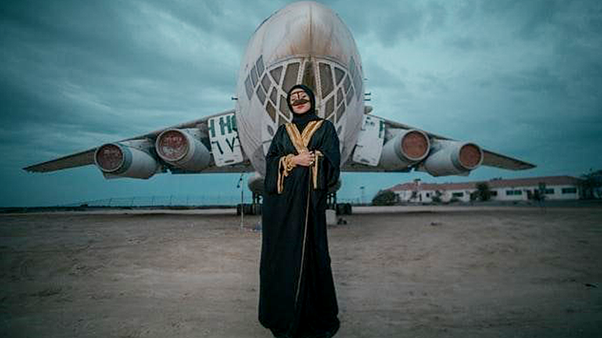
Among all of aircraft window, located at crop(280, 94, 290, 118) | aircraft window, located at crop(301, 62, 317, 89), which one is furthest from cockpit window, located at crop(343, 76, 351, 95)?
aircraft window, located at crop(280, 94, 290, 118)

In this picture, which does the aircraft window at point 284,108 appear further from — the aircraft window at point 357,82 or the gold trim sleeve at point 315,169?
the gold trim sleeve at point 315,169

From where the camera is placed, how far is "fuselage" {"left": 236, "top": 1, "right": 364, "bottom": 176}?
4.80 meters

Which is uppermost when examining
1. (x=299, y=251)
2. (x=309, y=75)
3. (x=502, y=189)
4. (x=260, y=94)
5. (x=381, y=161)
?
(x=309, y=75)

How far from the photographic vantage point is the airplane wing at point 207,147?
982 cm

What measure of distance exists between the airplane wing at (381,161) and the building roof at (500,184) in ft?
132

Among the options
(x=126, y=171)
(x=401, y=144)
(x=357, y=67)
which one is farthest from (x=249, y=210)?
(x=357, y=67)

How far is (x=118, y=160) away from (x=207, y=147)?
10.1ft

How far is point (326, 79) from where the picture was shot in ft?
16.2

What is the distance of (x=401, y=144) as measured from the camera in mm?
10875

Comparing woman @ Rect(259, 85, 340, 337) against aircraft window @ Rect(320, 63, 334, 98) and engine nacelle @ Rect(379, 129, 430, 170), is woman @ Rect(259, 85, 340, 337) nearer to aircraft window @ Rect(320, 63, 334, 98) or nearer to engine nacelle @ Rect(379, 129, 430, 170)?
aircraft window @ Rect(320, 63, 334, 98)

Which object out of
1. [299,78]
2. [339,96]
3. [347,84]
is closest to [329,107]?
[339,96]

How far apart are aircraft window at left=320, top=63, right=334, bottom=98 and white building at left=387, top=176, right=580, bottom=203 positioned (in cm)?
5008

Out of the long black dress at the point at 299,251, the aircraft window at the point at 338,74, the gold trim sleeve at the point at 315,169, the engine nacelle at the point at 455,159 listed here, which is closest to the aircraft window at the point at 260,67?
the aircraft window at the point at 338,74

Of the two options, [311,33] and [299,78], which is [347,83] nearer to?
[299,78]
